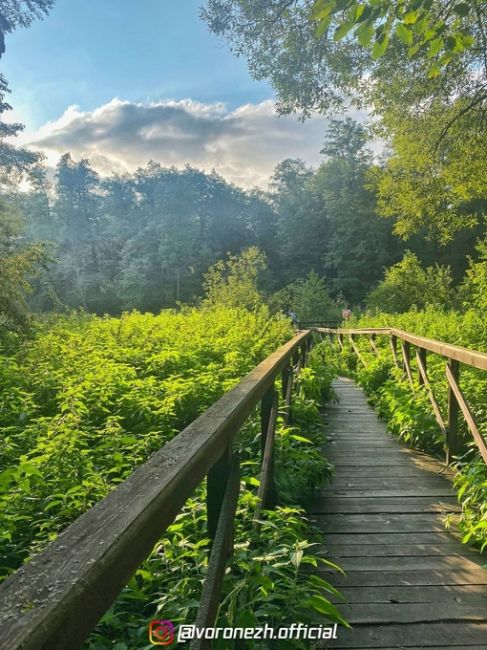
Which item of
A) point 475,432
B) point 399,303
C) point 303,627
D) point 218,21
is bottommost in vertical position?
point 303,627

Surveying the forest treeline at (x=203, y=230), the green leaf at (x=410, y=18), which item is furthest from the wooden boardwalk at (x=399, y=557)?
the forest treeline at (x=203, y=230)

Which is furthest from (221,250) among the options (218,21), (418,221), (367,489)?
(367,489)

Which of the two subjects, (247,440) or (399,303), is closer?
(247,440)

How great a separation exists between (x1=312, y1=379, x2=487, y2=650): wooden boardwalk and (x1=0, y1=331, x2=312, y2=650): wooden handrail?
1.34 meters

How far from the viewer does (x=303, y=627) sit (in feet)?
5.98

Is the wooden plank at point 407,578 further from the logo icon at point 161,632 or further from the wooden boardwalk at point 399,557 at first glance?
the logo icon at point 161,632

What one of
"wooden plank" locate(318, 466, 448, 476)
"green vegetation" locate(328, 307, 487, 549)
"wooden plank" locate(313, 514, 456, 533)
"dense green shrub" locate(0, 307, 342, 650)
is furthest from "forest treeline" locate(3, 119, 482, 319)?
"wooden plank" locate(313, 514, 456, 533)

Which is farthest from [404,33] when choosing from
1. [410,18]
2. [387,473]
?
[387,473]

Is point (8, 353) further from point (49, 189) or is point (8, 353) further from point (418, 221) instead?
point (49, 189)

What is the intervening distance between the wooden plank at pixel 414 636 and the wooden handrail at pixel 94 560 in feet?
3.76

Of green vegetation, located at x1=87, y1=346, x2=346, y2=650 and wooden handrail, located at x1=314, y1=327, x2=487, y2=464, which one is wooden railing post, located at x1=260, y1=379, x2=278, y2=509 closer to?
green vegetation, located at x1=87, y1=346, x2=346, y2=650

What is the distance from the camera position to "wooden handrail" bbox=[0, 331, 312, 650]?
69 centimetres

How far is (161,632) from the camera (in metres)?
1.56

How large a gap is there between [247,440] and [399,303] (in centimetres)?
2039
